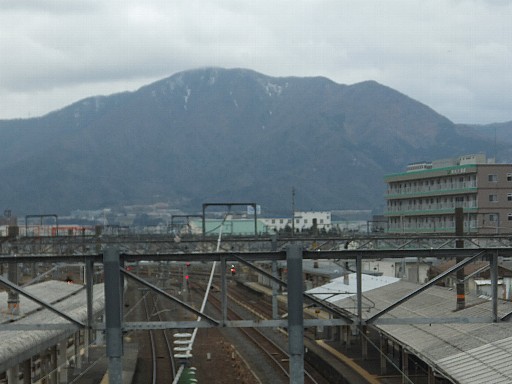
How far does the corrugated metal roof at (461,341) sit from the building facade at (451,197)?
34872 millimetres

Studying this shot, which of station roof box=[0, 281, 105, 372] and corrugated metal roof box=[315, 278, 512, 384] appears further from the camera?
corrugated metal roof box=[315, 278, 512, 384]

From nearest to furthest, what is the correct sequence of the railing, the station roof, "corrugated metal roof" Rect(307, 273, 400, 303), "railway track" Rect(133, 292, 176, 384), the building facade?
the station roof, "railway track" Rect(133, 292, 176, 384), "corrugated metal roof" Rect(307, 273, 400, 303), the building facade, the railing

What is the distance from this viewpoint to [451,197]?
69.2 m

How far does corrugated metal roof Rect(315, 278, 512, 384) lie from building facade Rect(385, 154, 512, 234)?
34872 millimetres

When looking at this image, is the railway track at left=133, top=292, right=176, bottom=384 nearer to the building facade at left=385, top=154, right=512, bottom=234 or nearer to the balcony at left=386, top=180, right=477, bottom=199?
the building facade at left=385, top=154, right=512, bottom=234

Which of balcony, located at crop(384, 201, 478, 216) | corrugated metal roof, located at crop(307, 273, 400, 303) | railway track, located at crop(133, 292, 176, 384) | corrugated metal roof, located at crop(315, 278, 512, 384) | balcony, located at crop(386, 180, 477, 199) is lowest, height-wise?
railway track, located at crop(133, 292, 176, 384)

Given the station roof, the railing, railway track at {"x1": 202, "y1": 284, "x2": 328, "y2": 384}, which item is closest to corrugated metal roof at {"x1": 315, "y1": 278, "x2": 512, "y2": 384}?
railway track at {"x1": 202, "y1": 284, "x2": 328, "y2": 384}

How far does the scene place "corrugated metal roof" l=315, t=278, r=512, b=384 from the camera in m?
16.3

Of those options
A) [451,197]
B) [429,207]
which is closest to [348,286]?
[451,197]

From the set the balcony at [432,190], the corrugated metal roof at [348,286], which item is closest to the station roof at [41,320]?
the corrugated metal roof at [348,286]

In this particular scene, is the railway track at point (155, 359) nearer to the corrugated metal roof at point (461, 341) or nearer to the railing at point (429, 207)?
the corrugated metal roof at point (461, 341)

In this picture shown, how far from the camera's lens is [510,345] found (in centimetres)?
1733

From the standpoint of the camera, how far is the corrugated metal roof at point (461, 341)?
1628 centimetres

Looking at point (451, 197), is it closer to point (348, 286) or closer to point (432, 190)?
point (432, 190)
